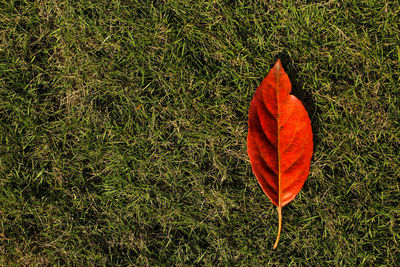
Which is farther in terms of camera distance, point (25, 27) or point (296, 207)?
point (25, 27)

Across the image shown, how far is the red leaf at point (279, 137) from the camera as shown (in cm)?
179

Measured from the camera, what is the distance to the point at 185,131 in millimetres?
2066

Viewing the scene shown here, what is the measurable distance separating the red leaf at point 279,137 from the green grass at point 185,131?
21 centimetres

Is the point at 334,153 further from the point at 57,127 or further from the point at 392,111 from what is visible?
the point at 57,127

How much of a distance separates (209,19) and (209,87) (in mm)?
424

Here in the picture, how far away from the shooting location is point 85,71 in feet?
6.97

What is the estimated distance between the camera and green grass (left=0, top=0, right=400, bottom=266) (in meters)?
2.01

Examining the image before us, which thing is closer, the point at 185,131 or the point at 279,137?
the point at 279,137

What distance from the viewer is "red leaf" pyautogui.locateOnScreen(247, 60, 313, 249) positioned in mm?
1795

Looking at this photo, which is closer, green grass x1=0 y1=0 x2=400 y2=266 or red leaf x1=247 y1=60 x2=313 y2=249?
red leaf x1=247 y1=60 x2=313 y2=249

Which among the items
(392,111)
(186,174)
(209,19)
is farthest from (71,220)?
(392,111)

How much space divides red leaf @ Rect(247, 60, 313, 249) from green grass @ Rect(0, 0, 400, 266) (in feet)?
0.69

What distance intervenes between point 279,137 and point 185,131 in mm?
588

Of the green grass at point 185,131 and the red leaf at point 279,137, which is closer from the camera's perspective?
the red leaf at point 279,137
